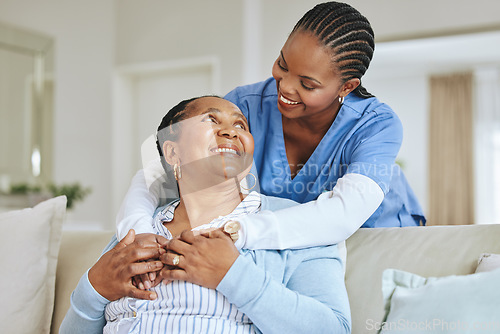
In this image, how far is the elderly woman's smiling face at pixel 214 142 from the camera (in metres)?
0.98

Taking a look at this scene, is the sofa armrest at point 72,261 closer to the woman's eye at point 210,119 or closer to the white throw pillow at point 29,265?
the white throw pillow at point 29,265

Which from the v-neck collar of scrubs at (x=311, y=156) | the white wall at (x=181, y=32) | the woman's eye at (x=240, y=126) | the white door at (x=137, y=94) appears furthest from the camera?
the white door at (x=137, y=94)

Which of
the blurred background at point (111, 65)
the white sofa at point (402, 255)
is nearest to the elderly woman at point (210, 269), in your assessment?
the white sofa at point (402, 255)

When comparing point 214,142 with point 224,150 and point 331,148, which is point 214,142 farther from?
point 331,148

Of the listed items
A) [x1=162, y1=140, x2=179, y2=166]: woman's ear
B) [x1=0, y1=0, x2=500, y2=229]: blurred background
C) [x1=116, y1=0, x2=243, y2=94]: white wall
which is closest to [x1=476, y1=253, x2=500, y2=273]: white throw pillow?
[x1=162, y1=140, x2=179, y2=166]: woman's ear

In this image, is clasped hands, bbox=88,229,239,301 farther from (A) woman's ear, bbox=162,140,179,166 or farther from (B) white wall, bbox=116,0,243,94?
(B) white wall, bbox=116,0,243,94

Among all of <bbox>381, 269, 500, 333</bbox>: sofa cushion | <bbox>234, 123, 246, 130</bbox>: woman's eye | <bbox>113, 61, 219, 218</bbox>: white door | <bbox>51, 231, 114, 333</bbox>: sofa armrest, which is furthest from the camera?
<bbox>113, 61, 219, 218</bbox>: white door

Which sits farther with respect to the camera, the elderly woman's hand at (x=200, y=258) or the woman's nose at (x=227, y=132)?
the woman's nose at (x=227, y=132)

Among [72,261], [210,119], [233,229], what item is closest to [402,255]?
[233,229]

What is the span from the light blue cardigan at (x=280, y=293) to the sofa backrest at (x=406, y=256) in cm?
11

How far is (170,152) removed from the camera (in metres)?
1.04

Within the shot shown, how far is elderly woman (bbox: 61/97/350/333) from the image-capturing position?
2.88ft

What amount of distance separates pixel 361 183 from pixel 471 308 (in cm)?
30

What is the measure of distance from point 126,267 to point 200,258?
0.49 feet
